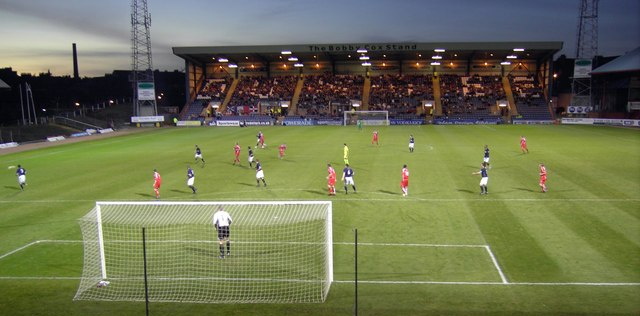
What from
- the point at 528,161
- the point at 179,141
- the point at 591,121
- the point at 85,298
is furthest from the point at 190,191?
the point at 591,121

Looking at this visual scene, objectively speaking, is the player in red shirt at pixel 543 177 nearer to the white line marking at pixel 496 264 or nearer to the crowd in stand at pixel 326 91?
the white line marking at pixel 496 264

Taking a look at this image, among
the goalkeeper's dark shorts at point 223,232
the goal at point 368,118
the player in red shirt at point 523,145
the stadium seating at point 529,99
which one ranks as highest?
the stadium seating at point 529,99

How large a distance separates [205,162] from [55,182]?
952 centimetres

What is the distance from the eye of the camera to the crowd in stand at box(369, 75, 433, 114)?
77.9 metres

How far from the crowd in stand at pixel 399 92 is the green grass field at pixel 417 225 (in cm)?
4158

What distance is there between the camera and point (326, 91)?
269 feet

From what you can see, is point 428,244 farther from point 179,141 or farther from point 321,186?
point 179,141

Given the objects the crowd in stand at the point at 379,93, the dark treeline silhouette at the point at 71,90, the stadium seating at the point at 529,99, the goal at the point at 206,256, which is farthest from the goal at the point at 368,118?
the goal at the point at 206,256

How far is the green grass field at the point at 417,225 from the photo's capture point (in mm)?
11133

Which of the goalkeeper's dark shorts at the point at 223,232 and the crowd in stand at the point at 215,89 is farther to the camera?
the crowd in stand at the point at 215,89

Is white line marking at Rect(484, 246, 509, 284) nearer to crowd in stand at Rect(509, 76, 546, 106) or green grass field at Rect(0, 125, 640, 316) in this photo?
green grass field at Rect(0, 125, 640, 316)

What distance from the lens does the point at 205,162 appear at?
108 ft

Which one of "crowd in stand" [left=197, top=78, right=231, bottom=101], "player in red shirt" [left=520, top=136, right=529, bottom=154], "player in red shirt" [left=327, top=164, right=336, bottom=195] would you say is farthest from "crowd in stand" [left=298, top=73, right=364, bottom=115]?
"player in red shirt" [left=327, top=164, right=336, bottom=195]

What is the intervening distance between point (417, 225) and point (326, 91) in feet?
218
